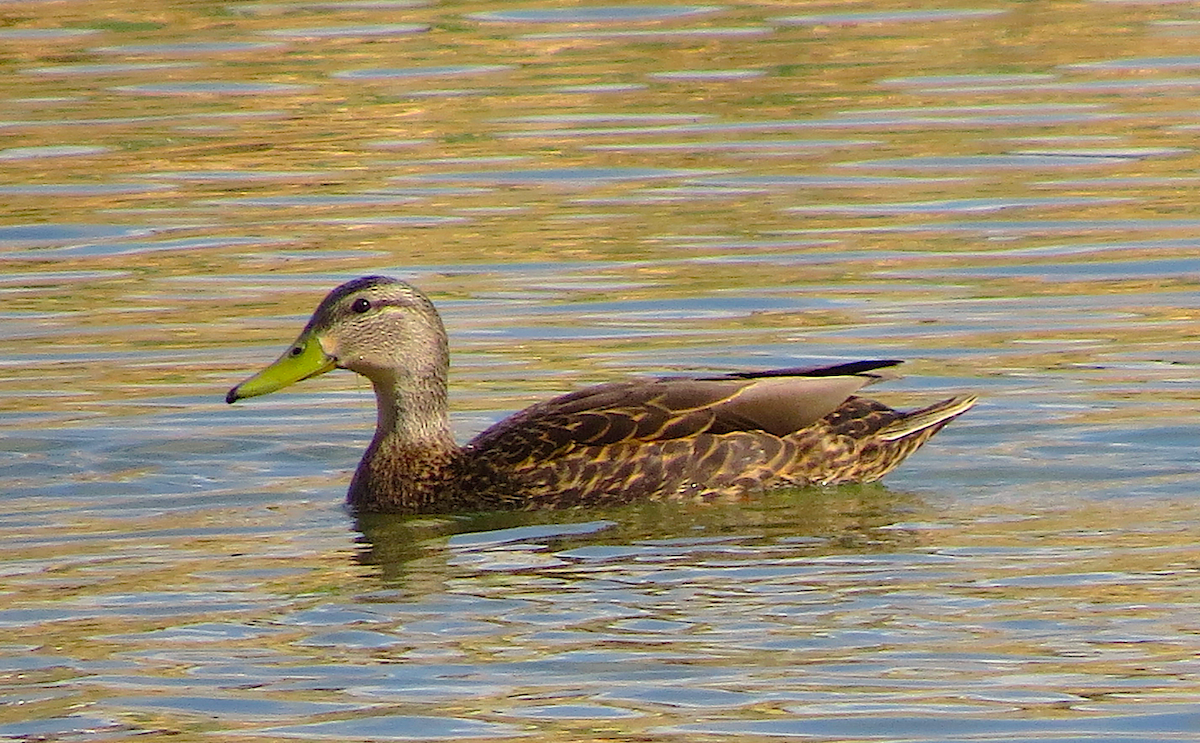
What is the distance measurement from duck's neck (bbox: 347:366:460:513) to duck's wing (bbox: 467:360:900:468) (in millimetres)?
176

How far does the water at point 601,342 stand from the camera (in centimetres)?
817

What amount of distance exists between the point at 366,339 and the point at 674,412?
49.6 inches

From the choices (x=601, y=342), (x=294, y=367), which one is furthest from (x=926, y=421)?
(x=601, y=342)

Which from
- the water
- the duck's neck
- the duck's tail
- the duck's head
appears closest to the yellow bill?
the duck's head

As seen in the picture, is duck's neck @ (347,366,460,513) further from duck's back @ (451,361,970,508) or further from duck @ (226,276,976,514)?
duck's back @ (451,361,970,508)

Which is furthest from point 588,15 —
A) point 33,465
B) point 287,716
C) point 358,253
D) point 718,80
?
point 287,716

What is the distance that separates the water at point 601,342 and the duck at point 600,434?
0.14 m

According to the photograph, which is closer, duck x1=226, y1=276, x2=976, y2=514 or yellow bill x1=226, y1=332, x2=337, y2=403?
duck x1=226, y1=276, x2=976, y2=514

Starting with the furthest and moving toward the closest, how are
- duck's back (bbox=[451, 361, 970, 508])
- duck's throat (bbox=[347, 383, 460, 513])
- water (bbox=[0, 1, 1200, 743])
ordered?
duck's throat (bbox=[347, 383, 460, 513]) < duck's back (bbox=[451, 361, 970, 508]) < water (bbox=[0, 1, 1200, 743])

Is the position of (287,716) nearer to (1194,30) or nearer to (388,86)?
(388,86)

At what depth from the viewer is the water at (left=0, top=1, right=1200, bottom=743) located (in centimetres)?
817

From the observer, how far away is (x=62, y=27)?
23.2m

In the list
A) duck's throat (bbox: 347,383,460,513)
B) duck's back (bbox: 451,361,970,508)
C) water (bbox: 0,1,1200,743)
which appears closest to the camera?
Result: water (bbox: 0,1,1200,743)

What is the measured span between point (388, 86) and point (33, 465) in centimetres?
957
